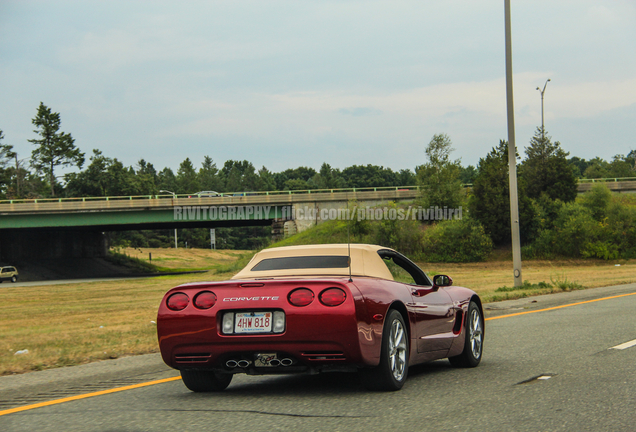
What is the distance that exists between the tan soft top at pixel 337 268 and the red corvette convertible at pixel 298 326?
0.01m

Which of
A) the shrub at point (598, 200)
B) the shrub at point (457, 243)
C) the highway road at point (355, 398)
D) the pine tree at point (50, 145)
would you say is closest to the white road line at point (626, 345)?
the highway road at point (355, 398)

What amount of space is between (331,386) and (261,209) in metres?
60.6

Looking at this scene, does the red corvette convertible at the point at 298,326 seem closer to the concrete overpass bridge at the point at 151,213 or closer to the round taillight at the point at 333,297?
the round taillight at the point at 333,297

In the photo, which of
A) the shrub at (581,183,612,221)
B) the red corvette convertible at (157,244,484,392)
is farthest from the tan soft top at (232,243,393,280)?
the shrub at (581,183,612,221)

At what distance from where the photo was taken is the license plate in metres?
5.61

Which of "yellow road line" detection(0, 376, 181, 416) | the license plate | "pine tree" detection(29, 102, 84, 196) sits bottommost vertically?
"yellow road line" detection(0, 376, 181, 416)

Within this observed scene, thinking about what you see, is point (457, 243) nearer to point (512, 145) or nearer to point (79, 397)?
point (512, 145)

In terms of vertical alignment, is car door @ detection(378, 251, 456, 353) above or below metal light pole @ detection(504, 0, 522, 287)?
below

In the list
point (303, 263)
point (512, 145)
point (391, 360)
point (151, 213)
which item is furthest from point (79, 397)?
point (151, 213)

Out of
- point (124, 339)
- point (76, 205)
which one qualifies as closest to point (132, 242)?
point (76, 205)

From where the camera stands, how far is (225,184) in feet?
579

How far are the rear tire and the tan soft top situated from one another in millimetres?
949

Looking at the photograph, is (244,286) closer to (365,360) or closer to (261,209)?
(365,360)

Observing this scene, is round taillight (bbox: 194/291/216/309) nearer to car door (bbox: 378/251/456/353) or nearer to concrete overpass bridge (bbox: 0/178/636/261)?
car door (bbox: 378/251/456/353)
